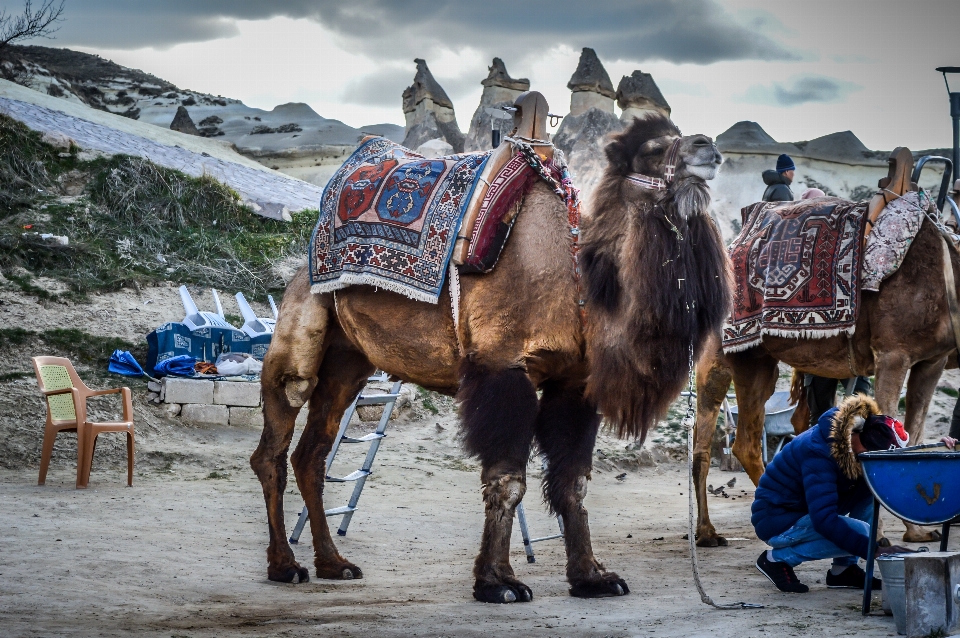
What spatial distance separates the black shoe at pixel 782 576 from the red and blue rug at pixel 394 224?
7.23 ft

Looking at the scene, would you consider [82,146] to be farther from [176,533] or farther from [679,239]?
[679,239]

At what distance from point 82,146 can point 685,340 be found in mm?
15393

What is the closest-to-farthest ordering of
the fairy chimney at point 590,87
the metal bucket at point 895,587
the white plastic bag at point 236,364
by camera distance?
the metal bucket at point 895,587 → the white plastic bag at point 236,364 → the fairy chimney at point 590,87

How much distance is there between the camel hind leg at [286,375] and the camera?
20.6 feet

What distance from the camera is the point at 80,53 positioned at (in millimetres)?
43500

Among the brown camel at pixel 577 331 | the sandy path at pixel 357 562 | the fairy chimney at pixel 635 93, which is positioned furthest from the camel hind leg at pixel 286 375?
the fairy chimney at pixel 635 93

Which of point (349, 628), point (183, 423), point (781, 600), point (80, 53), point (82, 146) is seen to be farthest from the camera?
point (80, 53)

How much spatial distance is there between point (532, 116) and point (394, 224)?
3.17 ft

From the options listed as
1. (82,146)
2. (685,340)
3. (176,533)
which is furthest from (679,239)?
(82,146)

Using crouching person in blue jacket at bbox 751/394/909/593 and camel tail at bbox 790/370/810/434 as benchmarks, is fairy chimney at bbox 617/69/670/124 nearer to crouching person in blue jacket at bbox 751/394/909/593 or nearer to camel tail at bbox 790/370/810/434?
camel tail at bbox 790/370/810/434

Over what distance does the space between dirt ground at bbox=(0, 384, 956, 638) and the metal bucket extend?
0.32 feet

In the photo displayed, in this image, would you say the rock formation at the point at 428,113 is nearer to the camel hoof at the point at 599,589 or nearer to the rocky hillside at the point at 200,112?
the rocky hillside at the point at 200,112

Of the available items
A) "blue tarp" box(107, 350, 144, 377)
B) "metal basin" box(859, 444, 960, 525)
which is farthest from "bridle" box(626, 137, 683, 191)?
"blue tarp" box(107, 350, 144, 377)

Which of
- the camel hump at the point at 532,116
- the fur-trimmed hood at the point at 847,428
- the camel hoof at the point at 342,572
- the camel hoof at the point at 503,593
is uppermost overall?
the camel hump at the point at 532,116
